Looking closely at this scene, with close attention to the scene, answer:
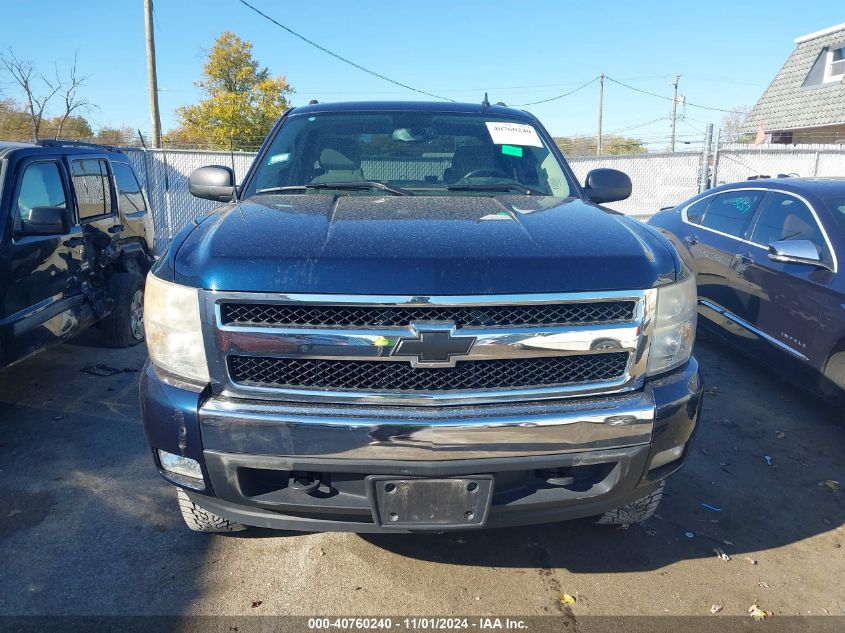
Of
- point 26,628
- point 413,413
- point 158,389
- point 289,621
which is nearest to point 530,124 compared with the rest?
point 413,413

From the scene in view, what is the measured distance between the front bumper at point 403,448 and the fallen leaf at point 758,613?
2.49ft

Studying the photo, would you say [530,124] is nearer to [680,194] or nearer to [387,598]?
[387,598]

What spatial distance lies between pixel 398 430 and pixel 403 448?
65 millimetres

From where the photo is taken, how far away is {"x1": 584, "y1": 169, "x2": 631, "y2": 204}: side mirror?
3553 millimetres

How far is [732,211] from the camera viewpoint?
555 centimetres

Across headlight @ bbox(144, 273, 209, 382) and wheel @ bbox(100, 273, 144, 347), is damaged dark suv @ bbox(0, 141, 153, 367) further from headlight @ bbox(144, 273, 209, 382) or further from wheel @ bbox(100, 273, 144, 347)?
headlight @ bbox(144, 273, 209, 382)

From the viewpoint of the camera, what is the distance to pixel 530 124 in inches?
150

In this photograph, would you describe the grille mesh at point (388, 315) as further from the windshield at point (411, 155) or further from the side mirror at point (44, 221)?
the side mirror at point (44, 221)

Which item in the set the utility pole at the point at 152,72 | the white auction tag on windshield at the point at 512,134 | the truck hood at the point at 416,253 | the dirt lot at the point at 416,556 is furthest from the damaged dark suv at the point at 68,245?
the utility pole at the point at 152,72

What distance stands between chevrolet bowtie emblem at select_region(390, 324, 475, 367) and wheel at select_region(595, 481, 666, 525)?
4.08ft

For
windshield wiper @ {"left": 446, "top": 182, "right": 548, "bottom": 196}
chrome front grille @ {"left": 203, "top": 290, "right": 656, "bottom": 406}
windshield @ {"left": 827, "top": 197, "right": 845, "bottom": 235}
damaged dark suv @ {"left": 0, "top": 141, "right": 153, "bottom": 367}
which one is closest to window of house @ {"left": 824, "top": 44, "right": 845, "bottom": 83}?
windshield @ {"left": 827, "top": 197, "right": 845, "bottom": 235}

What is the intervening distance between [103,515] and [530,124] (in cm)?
326

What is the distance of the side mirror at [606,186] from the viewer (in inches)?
140

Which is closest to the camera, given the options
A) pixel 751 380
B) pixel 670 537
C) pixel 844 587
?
pixel 844 587
